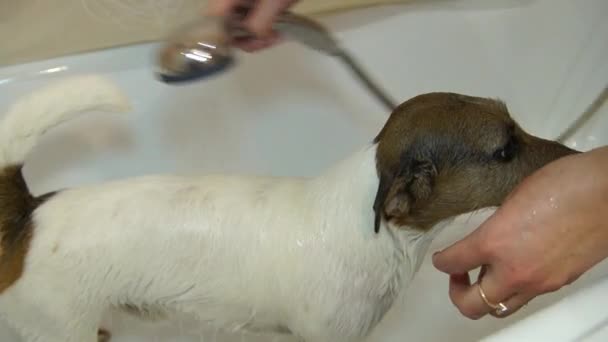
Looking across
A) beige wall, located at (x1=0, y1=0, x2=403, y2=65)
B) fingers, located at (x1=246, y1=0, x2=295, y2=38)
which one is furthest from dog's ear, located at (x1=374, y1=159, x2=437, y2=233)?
beige wall, located at (x1=0, y1=0, x2=403, y2=65)

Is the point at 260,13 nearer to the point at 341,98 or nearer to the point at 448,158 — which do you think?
the point at 448,158

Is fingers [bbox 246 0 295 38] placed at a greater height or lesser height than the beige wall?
greater

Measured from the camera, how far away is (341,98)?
4.70 ft

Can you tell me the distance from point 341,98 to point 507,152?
1.87 feet

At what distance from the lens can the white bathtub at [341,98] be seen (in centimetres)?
128

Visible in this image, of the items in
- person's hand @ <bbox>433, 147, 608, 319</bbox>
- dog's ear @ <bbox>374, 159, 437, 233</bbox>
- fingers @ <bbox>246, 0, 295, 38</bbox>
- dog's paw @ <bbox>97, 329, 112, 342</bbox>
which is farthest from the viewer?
dog's paw @ <bbox>97, 329, 112, 342</bbox>

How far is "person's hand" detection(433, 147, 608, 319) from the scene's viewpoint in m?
0.74

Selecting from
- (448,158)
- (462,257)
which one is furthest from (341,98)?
(462,257)

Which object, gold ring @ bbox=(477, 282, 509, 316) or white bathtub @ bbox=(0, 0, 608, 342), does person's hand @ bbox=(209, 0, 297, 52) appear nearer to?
white bathtub @ bbox=(0, 0, 608, 342)

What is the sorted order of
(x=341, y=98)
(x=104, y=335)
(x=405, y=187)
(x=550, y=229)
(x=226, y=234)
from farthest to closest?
1. (x=341, y=98)
2. (x=104, y=335)
3. (x=226, y=234)
4. (x=405, y=187)
5. (x=550, y=229)

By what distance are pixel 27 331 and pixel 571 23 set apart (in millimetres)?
1217

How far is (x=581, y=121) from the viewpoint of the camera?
5.05 ft

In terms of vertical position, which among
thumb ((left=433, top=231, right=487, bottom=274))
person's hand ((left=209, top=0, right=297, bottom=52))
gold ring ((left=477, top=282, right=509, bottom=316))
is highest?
person's hand ((left=209, top=0, right=297, bottom=52))

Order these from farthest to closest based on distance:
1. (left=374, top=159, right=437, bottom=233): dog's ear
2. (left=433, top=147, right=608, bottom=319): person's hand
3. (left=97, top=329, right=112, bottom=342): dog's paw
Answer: (left=97, top=329, right=112, bottom=342): dog's paw < (left=374, top=159, right=437, bottom=233): dog's ear < (left=433, top=147, right=608, bottom=319): person's hand
